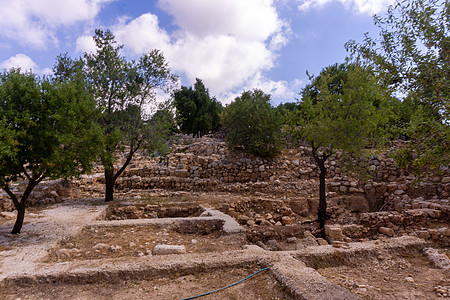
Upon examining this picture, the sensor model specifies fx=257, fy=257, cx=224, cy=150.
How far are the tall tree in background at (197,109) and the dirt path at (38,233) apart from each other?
24.1 meters

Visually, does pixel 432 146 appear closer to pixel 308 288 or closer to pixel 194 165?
pixel 308 288

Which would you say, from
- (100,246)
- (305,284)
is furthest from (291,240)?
(100,246)

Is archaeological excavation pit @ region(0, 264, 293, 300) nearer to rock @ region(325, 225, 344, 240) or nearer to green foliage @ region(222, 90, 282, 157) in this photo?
rock @ region(325, 225, 344, 240)

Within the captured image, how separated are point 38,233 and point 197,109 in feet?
97.6

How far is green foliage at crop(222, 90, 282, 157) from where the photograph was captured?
1648 centimetres

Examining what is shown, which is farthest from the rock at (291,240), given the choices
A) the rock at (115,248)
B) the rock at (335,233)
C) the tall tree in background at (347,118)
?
the rock at (115,248)

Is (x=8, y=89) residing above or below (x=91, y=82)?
below

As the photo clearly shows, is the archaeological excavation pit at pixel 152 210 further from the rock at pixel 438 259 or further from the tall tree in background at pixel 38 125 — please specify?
the rock at pixel 438 259

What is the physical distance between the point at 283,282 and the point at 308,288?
1.15 ft

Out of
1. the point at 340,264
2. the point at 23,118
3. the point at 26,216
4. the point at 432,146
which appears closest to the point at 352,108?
the point at 432,146

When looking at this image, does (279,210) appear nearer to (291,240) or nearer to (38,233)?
(291,240)

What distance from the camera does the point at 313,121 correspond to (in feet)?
28.5

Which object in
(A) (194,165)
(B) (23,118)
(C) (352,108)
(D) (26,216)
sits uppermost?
(C) (352,108)

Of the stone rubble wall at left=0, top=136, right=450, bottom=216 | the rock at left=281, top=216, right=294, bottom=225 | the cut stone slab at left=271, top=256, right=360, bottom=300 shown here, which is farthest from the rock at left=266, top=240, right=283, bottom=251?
the stone rubble wall at left=0, top=136, right=450, bottom=216
